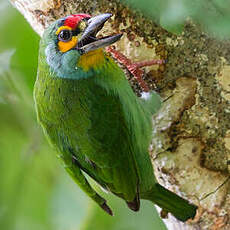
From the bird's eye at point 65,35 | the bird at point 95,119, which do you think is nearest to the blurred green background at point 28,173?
the bird at point 95,119

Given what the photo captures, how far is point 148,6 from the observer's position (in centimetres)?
137

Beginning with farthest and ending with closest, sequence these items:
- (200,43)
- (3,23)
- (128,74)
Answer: (3,23) < (128,74) < (200,43)

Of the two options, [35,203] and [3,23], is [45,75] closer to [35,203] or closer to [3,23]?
[3,23]

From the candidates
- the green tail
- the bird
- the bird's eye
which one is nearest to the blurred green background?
the bird

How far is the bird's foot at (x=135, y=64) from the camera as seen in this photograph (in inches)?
94.6

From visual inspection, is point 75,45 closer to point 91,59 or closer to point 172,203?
point 91,59

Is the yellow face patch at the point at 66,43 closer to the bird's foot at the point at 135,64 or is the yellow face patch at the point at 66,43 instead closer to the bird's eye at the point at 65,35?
the bird's eye at the point at 65,35

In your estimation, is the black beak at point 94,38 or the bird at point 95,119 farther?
the bird at point 95,119

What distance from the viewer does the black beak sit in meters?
2.13

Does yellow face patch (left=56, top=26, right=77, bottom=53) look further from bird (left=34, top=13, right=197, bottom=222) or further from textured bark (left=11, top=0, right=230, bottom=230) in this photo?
textured bark (left=11, top=0, right=230, bottom=230)


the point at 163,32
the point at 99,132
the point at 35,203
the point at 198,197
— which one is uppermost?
the point at 163,32

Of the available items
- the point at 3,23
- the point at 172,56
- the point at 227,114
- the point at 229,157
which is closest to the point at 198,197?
the point at 229,157

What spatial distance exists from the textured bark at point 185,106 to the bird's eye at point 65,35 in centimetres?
22

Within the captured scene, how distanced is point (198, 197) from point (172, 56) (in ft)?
2.13
